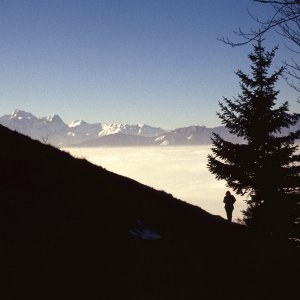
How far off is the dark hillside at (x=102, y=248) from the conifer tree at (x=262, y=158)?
7.80m

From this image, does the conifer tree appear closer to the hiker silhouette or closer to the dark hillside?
the hiker silhouette

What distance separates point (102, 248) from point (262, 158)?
15.2m

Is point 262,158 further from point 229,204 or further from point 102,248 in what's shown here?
point 102,248

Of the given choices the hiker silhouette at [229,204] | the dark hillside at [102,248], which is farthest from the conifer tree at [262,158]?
the dark hillside at [102,248]

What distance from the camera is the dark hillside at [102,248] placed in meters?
5.07

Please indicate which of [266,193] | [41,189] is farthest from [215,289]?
[266,193]

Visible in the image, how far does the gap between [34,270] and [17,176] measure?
353 cm

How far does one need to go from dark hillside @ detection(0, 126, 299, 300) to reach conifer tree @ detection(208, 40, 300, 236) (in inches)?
307

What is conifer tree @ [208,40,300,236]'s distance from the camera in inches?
739

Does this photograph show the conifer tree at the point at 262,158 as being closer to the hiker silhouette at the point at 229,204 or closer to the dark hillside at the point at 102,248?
the hiker silhouette at the point at 229,204

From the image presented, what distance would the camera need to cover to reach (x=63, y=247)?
18.8ft

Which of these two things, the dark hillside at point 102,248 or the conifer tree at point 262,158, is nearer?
the dark hillside at point 102,248

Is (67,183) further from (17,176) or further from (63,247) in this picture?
(63,247)

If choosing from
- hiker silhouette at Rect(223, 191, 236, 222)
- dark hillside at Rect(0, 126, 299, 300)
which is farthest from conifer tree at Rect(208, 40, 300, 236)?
dark hillside at Rect(0, 126, 299, 300)
